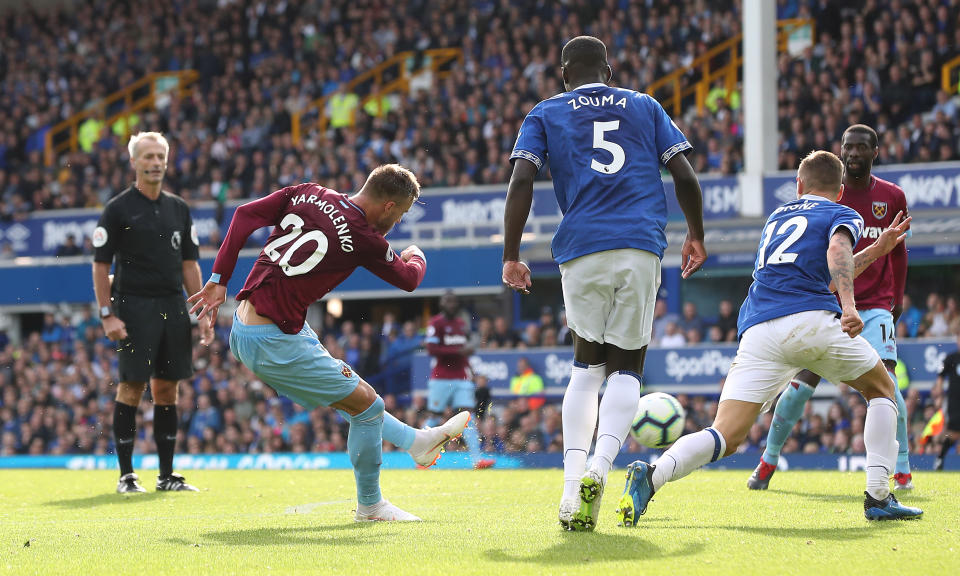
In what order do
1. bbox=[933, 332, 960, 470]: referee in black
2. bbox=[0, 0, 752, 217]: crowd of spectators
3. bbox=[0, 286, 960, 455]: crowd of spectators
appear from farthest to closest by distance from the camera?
bbox=[0, 0, 752, 217]: crowd of spectators
bbox=[0, 286, 960, 455]: crowd of spectators
bbox=[933, 332, 960, 470]: referee in black

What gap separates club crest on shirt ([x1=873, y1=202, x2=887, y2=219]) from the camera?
25.5 ft

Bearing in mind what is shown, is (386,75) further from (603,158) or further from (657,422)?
(603,158)

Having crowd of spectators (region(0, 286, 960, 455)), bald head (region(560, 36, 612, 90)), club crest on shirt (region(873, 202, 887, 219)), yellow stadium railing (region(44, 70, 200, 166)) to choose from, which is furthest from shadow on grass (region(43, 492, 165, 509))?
yellow stadium railing (region(44, 70, 200, 166))

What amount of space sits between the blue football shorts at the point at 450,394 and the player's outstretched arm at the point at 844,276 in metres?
9.68

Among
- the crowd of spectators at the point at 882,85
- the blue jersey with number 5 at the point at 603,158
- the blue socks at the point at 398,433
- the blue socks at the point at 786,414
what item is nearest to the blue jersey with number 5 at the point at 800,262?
the blue jersey with number 5 at the point at 603,158

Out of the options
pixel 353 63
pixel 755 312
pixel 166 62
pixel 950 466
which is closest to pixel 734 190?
pixel 950 466

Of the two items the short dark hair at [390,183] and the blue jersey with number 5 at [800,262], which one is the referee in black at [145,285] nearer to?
the short dark hair at [390,183]

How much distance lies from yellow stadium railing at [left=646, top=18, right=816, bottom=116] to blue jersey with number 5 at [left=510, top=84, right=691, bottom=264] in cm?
1621

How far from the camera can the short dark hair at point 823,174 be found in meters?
6.22

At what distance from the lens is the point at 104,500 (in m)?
8.05

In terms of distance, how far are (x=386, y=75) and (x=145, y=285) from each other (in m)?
18.1

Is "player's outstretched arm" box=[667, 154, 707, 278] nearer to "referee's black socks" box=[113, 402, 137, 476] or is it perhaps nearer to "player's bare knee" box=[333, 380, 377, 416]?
"player's bare knee" box=[333, 380, 377, 416]

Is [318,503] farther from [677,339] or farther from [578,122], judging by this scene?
[677,339]

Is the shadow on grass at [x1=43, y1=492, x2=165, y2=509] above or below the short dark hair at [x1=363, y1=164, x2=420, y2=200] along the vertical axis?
below
